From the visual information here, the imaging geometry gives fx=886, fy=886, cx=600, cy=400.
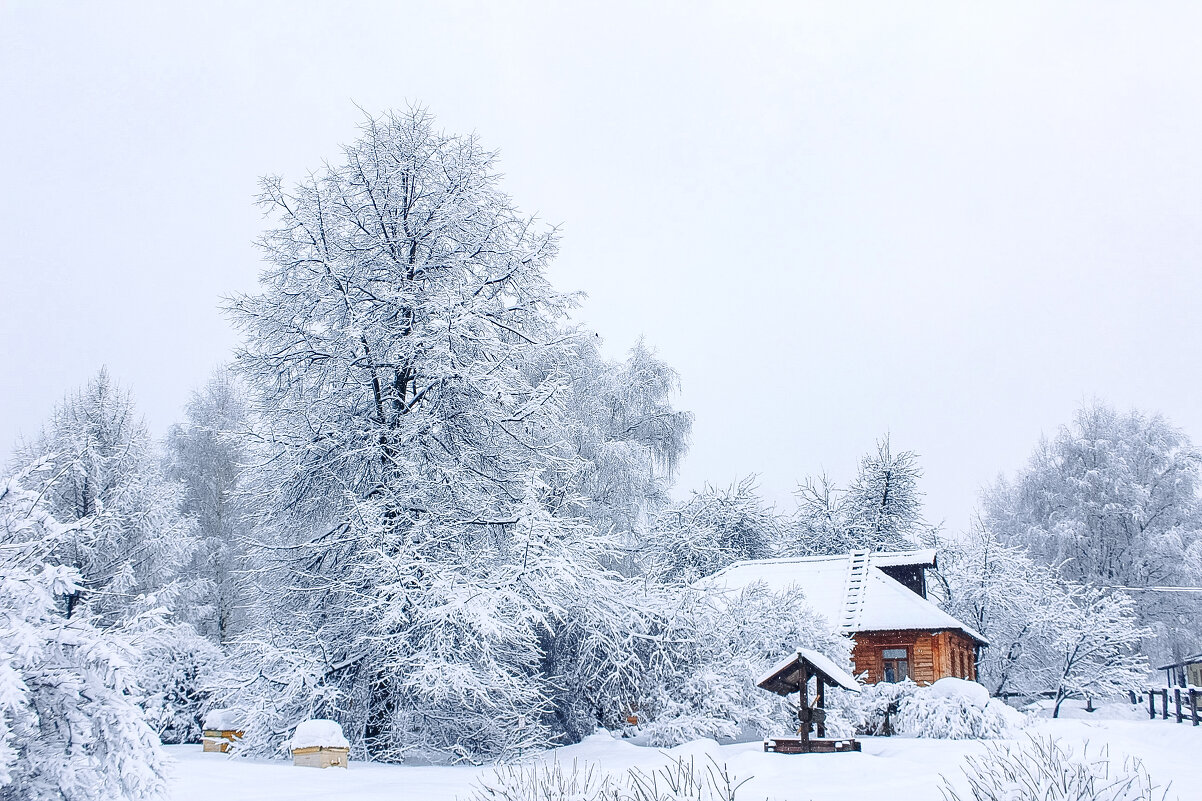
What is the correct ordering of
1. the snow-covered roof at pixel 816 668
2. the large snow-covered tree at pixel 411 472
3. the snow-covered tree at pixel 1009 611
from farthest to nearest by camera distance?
the snow-covered tree at pixel 1009 611
the snow-covered roof at pixel 816 668
the large snow-covered tree at pixel 411 472

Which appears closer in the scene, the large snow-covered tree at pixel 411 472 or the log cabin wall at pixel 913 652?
the large snow-covered tree at pixel 411 472

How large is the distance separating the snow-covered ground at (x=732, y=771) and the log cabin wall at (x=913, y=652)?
6.14 meters

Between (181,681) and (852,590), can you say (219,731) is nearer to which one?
(181,681)

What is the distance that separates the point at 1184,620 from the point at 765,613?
2553 centimetres

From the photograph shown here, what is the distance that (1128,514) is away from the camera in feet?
117

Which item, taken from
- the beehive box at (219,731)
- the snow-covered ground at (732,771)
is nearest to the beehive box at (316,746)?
the snow-covered ground at (732,771)

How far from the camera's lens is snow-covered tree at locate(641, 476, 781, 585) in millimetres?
33969

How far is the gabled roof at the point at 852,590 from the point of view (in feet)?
73.9

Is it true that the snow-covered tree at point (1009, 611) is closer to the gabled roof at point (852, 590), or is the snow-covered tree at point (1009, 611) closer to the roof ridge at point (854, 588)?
the gabled roof at point (852, 590)

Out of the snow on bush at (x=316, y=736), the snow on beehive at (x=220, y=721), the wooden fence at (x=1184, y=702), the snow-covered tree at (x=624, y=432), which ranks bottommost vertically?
the wooden fence at (x=1184, y=702)

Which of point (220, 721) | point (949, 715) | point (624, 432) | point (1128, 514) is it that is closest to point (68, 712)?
point (220, 721)

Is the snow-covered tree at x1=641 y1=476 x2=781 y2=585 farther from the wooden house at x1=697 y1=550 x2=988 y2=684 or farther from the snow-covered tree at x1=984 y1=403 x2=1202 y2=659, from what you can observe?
the snow-covered tree at x1=984 y1=403 x2=1202 y2=659

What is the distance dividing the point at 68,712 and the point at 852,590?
20.6 m

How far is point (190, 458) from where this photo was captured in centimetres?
3347
